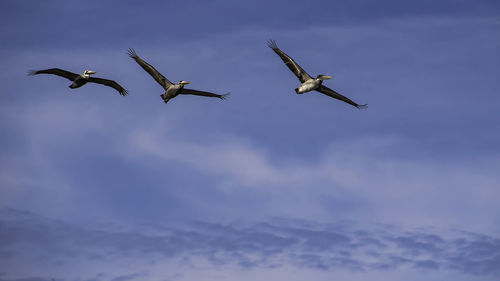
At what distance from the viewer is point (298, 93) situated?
304 ft

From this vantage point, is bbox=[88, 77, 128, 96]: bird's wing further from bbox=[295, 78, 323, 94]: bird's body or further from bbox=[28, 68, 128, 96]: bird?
bbox=[295, 78, 323, 94]: bird's body

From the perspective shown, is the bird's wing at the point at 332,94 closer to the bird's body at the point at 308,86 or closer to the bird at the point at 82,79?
the bird's body at the point at 308,86

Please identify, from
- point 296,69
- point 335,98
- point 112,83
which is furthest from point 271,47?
point 112,83

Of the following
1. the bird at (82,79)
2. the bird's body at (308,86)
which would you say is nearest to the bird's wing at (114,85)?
the bird at (82,79)

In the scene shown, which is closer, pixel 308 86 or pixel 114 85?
pixel 308 86

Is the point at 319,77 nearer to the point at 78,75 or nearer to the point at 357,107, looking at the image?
the point at 357,107

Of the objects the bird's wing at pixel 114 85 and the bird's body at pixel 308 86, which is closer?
the bird's body at pixel 308 86

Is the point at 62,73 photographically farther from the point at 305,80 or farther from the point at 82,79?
the point at 305,80

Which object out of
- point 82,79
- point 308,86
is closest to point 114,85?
point 82,79

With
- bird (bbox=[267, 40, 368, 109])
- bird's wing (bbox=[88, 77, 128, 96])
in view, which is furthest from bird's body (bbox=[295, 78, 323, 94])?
bird's wing (bbox=[88, 77, 128, 96])

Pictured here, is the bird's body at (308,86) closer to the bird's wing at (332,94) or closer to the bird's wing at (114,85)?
the bird's wing at (332,94)

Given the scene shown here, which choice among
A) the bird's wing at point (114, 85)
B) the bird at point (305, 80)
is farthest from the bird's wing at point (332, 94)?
the bird's wing at point (114, 85)

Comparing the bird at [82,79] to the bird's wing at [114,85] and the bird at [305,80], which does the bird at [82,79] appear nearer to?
the bird's wing at [114,85]

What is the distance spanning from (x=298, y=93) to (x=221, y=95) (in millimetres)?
8910
